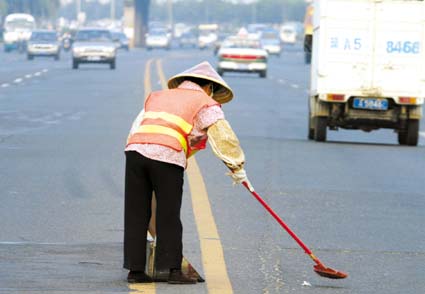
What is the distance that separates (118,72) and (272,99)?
1946 centimetres

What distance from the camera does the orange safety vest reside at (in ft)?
29.0

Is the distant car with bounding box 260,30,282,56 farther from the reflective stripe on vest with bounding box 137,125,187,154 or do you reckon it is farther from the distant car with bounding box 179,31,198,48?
the reflective stripe on vest with bounding box 137,125,187,154

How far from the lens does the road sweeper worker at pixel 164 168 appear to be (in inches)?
348

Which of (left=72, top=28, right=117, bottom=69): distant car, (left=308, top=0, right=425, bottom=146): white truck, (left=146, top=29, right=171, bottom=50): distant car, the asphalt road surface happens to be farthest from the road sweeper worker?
(left=146, top=29, right=171, bottom=50): distant car

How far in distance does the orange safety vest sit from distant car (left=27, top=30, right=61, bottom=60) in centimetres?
6496

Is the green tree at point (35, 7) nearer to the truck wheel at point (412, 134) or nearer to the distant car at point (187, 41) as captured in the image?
the distant car at point (187, 41)

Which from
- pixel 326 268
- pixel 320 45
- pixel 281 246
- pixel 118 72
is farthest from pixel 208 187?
pixel 118 72

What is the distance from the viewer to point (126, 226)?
8.91m

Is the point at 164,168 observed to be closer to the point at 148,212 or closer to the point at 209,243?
the point at 148,212

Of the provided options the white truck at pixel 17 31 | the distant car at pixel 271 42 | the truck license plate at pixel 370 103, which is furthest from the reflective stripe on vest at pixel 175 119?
the distant car at pixel 271 42

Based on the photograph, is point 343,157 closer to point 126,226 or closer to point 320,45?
point 320,45

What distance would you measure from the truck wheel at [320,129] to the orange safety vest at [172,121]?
46.0ft

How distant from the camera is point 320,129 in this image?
2284 centimetres

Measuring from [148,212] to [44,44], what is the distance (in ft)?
215
